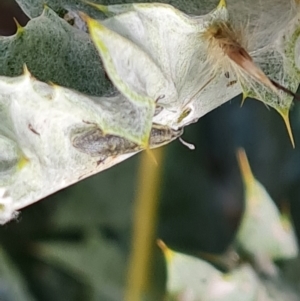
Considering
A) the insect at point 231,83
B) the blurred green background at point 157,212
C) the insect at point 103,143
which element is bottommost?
the blurred green background at point 157,212

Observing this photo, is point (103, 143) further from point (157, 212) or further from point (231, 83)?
point (157, 212)

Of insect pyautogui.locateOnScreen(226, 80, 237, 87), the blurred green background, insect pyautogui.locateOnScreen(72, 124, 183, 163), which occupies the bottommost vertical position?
the blurred green background

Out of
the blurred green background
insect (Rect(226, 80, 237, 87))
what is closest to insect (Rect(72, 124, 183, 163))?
insect (Rect(226, 80, 237, 87))

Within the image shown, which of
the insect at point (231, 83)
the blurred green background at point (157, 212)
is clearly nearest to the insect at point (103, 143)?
the insect at point (231, 83)

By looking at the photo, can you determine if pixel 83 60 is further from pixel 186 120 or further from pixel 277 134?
pixel 277 134

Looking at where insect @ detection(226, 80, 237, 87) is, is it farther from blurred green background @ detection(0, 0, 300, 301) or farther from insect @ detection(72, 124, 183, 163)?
blurred green background @ detection(0, 0, 300, 301)

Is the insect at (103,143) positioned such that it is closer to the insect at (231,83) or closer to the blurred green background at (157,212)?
the insect at (231,83)
